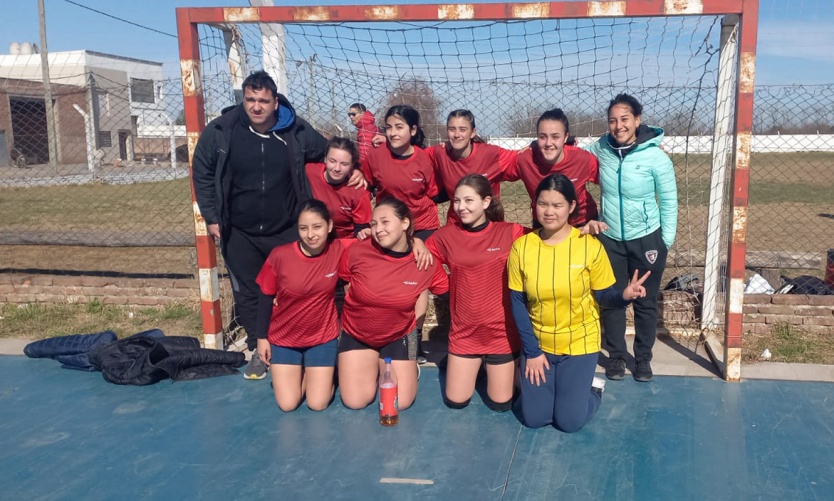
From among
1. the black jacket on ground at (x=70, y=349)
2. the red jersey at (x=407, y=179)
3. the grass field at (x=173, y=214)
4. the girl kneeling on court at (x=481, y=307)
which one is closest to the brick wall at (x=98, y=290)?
the grass field at (x=173, y=214)

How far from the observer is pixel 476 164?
16.0 feet

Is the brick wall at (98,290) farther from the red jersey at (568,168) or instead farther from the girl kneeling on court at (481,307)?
the red jersey at (568,168)

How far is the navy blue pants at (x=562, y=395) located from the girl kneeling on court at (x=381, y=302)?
77 cm

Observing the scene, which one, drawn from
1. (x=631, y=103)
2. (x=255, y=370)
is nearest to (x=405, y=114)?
(x=631, y=103)

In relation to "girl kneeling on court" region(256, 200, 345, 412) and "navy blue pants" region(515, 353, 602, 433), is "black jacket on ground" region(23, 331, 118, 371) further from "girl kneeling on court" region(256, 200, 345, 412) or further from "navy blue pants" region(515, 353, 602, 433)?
"navy blue pants" region(515, 353, 602, 433)

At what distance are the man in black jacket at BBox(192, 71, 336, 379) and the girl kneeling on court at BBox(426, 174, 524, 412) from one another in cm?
122

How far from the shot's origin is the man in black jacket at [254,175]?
4824mm

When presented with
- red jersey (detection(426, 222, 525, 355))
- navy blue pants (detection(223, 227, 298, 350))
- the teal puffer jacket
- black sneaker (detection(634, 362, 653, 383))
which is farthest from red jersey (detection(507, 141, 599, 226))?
navy blue pants (detection(223, 227, 298, 350))

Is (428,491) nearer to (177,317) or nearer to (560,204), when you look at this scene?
(560,204)

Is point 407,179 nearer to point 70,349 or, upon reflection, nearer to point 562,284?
point 562,284

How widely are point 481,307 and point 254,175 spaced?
1.79 meters

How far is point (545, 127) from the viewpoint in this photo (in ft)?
14.9

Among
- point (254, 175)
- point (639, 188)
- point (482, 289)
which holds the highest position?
point (254, 175)

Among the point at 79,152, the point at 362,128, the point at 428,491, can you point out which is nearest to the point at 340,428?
the point at 428,491
